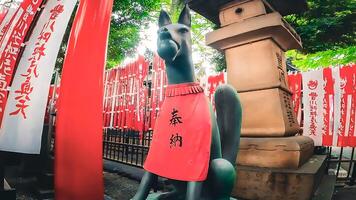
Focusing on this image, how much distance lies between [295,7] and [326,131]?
2.76 metres

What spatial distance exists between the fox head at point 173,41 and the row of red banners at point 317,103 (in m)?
4.05

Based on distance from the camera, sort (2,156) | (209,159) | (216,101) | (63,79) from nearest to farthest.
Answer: (209,159) → (216,101) → (63,79) → (2,156)

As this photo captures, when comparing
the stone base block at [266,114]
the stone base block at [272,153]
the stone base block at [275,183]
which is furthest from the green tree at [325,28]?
the stone base block at [275,183]

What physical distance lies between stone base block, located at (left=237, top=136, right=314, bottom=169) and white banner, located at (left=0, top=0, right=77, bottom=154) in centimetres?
281

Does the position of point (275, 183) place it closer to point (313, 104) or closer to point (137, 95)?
point (313, 104)

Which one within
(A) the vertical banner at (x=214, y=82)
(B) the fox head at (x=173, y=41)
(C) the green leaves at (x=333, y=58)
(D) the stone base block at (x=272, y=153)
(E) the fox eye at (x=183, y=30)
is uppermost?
(C) the green leaves at (x=333, y=58)

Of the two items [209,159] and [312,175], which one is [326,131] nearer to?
[312,175]

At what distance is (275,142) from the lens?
3732 mm

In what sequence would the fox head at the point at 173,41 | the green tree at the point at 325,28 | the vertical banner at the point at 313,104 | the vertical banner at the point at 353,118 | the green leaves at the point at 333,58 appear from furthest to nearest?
1. the green tree at the point at 325,28
2. the green leaves at the point at 333,58
3. the vertical banner at the point at 313,104
4. the vertical banner at the point at 353,118
5. the fox head at the point at 173,41

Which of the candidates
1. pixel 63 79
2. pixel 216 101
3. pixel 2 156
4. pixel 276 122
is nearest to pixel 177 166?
pixel 216 101

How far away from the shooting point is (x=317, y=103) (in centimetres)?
590

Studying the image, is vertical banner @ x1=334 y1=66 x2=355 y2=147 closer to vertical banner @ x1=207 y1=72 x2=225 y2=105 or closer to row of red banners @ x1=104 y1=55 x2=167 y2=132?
vertical banner @ x1=207 y1=72 x2=225 y2=105

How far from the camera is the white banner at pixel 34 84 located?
2732mm

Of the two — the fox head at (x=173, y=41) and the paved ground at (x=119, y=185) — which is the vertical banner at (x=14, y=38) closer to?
the fox head at (x=173, y=41)
